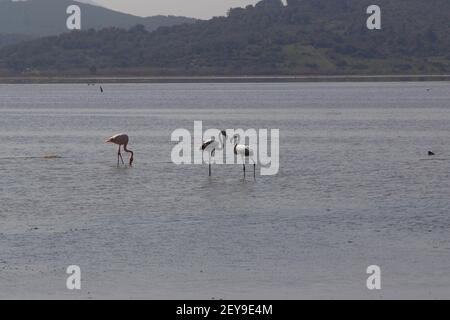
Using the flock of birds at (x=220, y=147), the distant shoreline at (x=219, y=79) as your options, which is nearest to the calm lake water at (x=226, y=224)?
the flock of birds at (x=220, y=147)

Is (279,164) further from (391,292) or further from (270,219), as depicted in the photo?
(391,292)

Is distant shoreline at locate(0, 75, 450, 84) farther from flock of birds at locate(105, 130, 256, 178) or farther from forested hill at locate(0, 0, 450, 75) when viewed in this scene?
flock of birds at locate(105, 130, 256, 178)

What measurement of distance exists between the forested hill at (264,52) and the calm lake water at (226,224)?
A: 132 meters

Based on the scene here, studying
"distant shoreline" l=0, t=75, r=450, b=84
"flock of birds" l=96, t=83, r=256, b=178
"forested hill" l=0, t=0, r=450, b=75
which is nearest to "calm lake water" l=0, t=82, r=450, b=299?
"flock of birds" l=96, t=83, r=256, b=178

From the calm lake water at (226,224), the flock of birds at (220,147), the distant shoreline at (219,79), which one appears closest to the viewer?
the calm lake water at (226,224)

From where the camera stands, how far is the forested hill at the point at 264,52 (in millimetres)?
166250

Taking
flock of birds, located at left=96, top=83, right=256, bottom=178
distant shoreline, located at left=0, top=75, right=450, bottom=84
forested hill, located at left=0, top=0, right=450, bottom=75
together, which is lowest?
flock of birds, located at left=96, top=83, right=256, bottom=178

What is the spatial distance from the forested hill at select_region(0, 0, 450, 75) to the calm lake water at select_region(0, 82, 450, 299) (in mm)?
131637

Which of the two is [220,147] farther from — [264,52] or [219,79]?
[264,52]

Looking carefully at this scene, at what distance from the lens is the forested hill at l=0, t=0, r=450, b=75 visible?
166 meters

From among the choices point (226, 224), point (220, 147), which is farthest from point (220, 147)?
point (226, 224)

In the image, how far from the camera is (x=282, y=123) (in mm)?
48875

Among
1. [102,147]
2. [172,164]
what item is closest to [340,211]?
[172,164]

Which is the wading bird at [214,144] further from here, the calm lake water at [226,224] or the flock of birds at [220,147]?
the calm lake water at [226,224]
